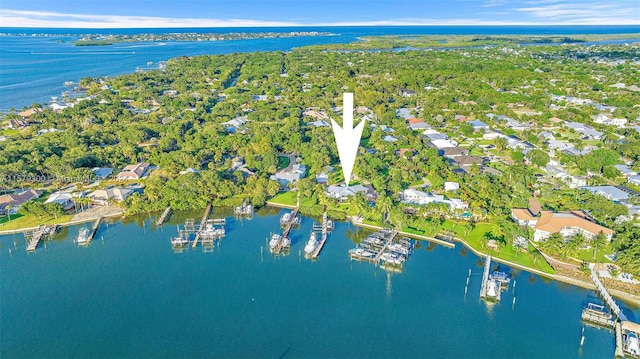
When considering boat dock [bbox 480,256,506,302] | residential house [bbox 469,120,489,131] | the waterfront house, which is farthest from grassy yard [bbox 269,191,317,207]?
residential house [bbox 469,120,489,131]

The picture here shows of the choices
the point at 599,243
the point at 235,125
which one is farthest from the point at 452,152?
the point at 235,125

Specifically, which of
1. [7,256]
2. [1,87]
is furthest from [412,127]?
[1,87]

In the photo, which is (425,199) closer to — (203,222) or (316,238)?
(316,238)

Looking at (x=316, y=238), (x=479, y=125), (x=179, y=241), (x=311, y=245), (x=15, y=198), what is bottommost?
(x=179, y=241)

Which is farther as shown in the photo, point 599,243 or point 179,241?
point 179,241

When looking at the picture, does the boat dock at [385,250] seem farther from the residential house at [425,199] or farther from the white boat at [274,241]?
the white boat at [274,241]

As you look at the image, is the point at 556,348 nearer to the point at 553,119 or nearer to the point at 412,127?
the point at 412,127

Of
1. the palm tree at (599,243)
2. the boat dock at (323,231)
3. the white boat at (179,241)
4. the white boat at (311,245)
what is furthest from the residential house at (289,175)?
the palm tree at (599,243)
